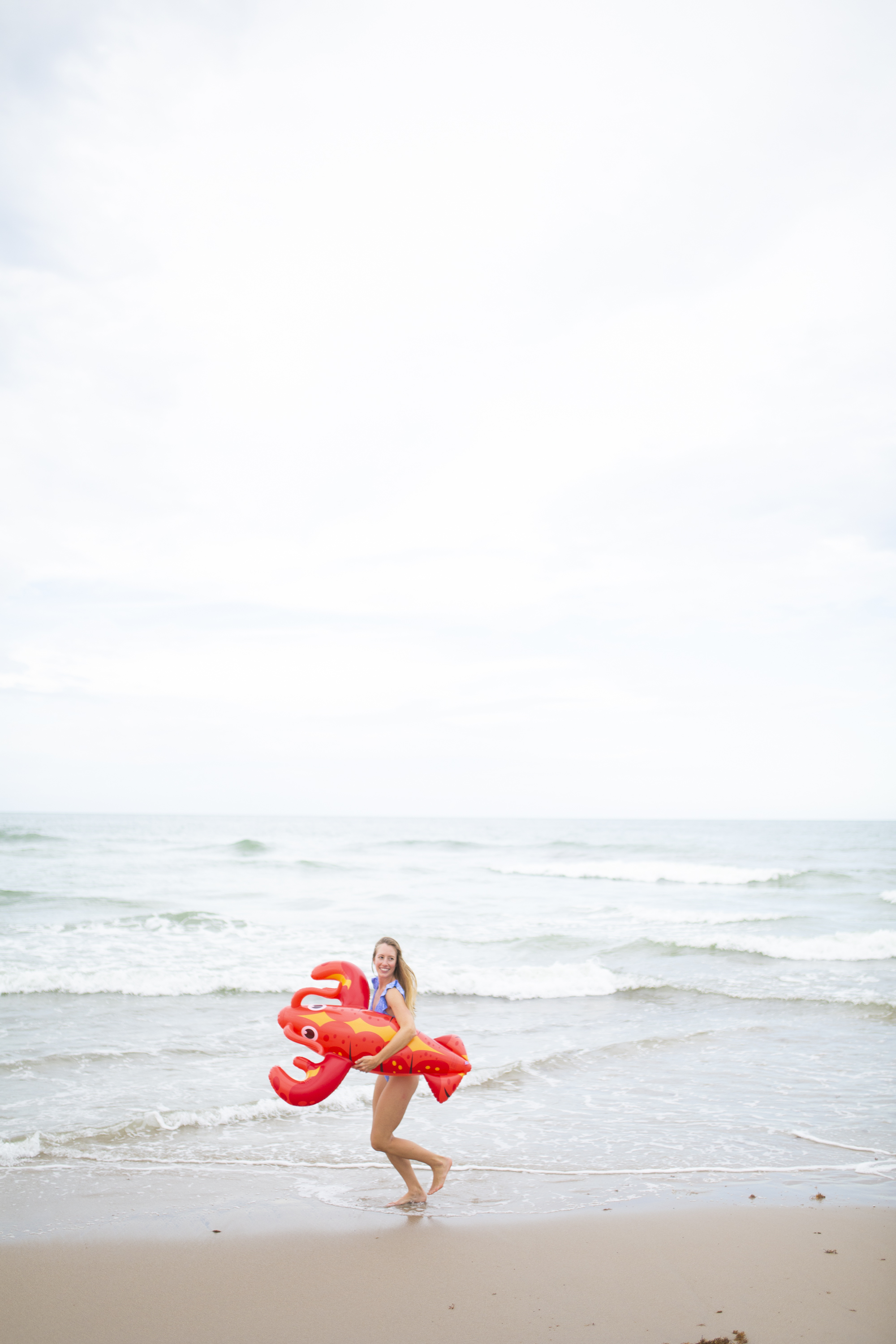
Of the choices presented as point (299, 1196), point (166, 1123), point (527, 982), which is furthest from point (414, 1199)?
point (527, 982)

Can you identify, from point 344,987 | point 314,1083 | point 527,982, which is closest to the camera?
point 314,1083

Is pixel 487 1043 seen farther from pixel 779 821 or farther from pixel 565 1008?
pixel 779 821

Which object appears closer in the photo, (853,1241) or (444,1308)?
(444,1308)

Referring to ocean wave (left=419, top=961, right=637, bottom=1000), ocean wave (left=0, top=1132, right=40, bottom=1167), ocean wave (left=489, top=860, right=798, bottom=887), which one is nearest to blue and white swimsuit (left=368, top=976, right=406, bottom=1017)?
ocean wave (left=0, top=1132, right=40, bottom=1167)

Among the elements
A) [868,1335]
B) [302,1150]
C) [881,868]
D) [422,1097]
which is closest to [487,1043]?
[422,1097]

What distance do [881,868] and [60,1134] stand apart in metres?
31.1

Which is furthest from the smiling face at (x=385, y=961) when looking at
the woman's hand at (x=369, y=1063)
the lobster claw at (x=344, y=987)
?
the woman's hand at (x=369, y=1063)

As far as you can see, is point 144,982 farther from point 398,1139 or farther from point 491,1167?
point 398,1139

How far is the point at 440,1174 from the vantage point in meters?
4.95

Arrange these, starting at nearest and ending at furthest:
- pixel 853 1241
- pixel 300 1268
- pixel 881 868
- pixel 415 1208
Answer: pixel 300 1268
pixel 853 1241
pixel 415 1208
pixel 881 868

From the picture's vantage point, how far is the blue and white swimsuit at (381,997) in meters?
4.82

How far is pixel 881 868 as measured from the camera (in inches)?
1208

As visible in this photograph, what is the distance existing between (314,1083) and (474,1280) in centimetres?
125

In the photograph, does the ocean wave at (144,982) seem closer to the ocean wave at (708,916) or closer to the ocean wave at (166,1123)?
the ocean wave at (166,1123)
